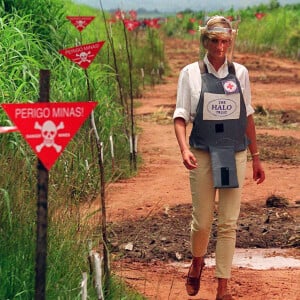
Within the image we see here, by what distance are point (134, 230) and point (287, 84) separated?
14.3 meters

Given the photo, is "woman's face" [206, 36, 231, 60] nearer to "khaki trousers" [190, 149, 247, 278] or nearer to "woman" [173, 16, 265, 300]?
"woman" [173, 16, 265, 300]

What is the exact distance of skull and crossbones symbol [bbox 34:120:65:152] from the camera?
3.48 metres

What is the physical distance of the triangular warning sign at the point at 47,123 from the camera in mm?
3422

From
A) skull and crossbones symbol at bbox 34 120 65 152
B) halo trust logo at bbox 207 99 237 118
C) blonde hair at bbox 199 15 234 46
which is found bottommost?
halo trust logo at bbox 207 99 237 118

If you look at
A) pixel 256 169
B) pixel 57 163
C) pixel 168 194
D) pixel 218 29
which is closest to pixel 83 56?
pixel 57 163

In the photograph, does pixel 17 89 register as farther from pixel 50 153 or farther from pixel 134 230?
pixel 50 153

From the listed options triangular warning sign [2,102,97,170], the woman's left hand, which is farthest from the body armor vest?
triangular warning sign [2,102,97,170]

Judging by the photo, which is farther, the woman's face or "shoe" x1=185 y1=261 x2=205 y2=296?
"shoe" x1=185 y1=261 x2=205 y2=296

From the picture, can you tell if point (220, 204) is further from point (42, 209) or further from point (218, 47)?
point (42, 209)

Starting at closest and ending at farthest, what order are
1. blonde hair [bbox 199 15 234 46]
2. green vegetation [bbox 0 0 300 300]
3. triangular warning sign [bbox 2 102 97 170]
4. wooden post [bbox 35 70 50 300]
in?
triangular warning sign [bbox 2 102 97 170] < wooden post [bbox 35 70 50 300] < green vegetation [bbox 0 0 300 300] < blonde hair [bbox 199 15 234 46]

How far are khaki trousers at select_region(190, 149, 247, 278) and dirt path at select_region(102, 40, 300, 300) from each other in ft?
1.07

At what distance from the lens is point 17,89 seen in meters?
6.70

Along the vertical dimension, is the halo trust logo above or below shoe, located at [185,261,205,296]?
above

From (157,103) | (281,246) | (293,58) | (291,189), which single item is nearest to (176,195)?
(291,189)
